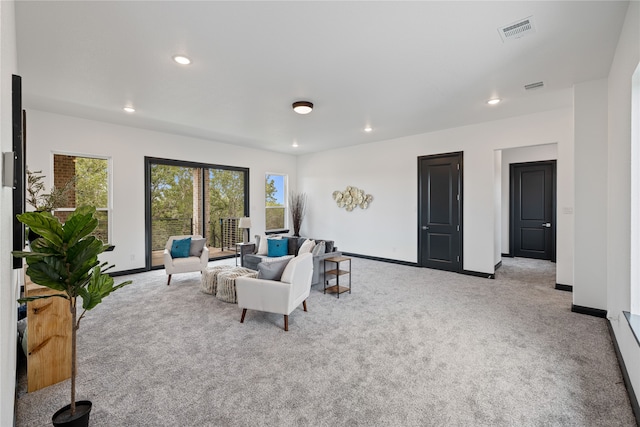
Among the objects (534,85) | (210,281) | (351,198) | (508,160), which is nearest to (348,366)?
(210,281)

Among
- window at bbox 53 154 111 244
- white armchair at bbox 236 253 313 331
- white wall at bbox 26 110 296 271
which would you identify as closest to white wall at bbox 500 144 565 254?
white armchair at bbox 236 253 313 331

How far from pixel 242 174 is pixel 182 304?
13.8ft

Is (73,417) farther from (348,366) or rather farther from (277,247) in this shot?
(277,247)

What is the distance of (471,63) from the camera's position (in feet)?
10.3

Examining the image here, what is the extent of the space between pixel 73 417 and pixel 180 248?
371 cm

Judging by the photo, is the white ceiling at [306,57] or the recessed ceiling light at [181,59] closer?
the white ceiling at [306,57]

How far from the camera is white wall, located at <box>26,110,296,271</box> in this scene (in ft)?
15.6

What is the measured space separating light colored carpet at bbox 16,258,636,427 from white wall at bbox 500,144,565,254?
369cm

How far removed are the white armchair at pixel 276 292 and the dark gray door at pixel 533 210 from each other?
6405 mm

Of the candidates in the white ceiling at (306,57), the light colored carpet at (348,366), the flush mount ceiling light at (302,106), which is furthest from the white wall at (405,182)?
the flush mount ceiling light at (302,106)

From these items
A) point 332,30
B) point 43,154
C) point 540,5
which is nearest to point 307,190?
point 43,154

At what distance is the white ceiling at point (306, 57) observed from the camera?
2.31 metres

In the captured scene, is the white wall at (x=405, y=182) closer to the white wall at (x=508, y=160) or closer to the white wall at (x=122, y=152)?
the white wall at (x=508, y=160)

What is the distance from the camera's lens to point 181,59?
9.86 ft
